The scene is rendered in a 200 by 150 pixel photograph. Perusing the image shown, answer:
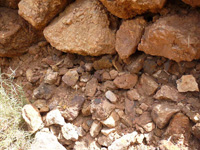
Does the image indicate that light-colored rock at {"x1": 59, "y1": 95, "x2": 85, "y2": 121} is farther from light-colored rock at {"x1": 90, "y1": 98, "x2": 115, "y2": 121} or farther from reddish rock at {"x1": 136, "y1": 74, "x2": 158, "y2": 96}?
reddish rock at {"x1": 136, "y1": 74, "x2": 158, "y2": 96}

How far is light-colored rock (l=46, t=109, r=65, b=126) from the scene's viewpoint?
1.78 meters

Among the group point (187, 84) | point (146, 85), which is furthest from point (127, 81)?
point (187, 84)

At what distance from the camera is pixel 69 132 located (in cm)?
173

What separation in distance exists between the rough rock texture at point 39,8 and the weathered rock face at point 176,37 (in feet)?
3.15

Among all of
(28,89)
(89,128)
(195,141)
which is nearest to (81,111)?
(89,128)

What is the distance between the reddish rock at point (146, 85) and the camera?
154 cm

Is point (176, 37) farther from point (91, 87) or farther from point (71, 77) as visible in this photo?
point (71, 77)

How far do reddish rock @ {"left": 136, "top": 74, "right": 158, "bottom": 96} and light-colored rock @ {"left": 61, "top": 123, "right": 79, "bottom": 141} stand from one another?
0.71m

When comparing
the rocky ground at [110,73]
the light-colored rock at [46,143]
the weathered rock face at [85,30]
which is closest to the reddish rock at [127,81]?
the rocky ground at [110,73]

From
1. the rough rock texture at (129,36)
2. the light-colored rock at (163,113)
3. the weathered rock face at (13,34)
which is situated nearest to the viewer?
the light-colored rock at (163,113)

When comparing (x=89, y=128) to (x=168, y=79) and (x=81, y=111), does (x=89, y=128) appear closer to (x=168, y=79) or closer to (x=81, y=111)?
(x=81, y=111)

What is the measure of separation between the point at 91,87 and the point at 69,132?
1.55 feet

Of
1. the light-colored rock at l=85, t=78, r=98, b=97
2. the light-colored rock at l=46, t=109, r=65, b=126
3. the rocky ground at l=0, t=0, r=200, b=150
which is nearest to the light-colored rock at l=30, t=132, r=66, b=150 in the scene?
the rocky ground at l=0, t=0, r=200, b=150

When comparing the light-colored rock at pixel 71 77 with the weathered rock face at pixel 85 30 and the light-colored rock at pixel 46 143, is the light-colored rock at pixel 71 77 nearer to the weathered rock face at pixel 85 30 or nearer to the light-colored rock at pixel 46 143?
the weathered rock face at pixel 85 30
